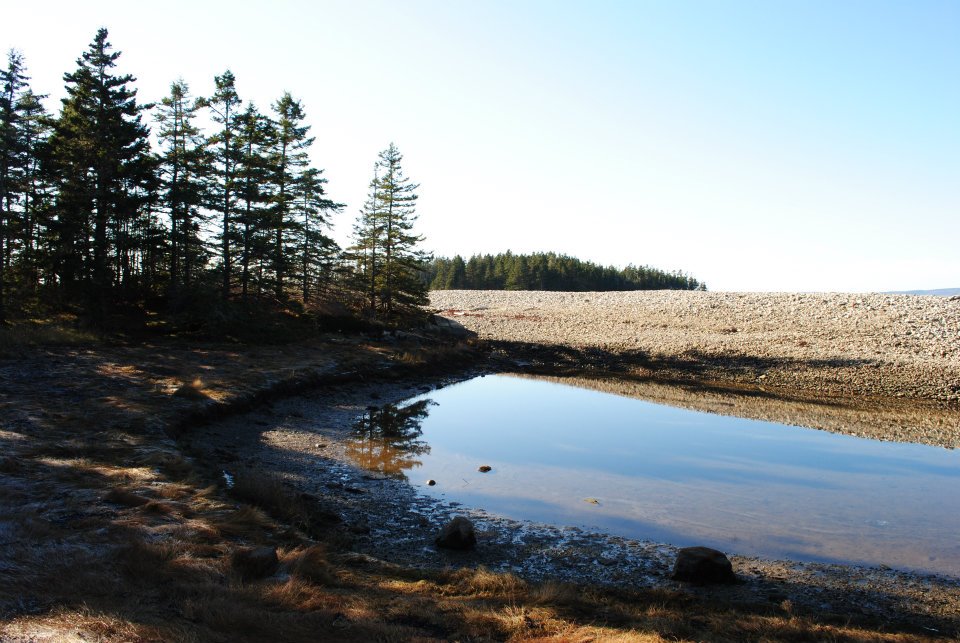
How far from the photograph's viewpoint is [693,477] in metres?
12.1

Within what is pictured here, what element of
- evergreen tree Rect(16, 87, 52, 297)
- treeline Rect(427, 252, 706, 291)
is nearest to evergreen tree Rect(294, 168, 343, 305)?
evergreen tree Rect(16, 87, 52, 297)

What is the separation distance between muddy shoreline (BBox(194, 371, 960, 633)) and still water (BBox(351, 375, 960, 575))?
1.76ft

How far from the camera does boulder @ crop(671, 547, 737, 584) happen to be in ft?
23.1

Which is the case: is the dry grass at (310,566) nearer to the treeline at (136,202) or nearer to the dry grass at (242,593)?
the dry grass at (242,593)

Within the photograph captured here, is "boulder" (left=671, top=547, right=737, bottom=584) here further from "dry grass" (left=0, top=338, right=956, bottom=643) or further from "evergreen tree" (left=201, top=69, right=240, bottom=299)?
"evergreen tree" (left=201, top=69, right=240, bottom=299)

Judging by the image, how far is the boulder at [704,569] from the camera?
7027 mm

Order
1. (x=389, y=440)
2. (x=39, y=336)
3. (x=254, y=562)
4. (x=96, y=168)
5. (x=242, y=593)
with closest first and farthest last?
1. (x=242, y=593)
2. (x=254, y=562)
3. (x=389, y=440)
4. (x=39, y=336)
5. (x=96, y=168)

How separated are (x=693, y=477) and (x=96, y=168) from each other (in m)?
25.2

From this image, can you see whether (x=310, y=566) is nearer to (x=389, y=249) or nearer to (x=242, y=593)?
(x=242, y=593)

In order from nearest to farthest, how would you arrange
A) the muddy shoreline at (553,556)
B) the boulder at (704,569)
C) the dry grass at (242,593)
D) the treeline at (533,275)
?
the dry grass at (242,593)
the muddy shoreline at (553,556)
the boulder at (704,569)
the treeline at (533,275)

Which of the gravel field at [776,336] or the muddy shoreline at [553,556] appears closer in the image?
the muddy shoreline at [553,556]

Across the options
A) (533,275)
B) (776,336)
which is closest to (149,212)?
(776,336)

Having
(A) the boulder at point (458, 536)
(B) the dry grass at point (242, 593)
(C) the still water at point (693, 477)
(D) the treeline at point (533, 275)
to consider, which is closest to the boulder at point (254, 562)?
(B) the dry grass at point (242, 593)

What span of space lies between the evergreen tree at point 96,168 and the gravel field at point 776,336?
78.7 feet
